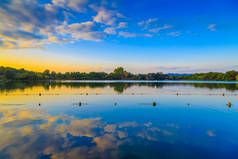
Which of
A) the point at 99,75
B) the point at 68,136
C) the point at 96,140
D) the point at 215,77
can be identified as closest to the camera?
the point at 96,140

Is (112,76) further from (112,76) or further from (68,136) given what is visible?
(68,136)

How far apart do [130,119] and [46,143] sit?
9301mm

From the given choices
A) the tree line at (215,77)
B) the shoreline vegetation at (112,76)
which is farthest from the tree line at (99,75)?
the tree line at (215,77)

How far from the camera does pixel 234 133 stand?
12.1 m

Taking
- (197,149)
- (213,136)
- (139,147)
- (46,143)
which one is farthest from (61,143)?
(213,136)

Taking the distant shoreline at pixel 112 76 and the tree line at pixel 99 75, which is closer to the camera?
the distant shoreline at pixel 112 76

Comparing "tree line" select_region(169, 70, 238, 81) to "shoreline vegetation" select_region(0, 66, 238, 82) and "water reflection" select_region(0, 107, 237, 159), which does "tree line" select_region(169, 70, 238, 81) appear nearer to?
"shoreline vegetation" select_region(0, 66, 238, 82)

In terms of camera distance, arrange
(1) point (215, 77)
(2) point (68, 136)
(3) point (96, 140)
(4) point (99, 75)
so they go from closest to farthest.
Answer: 1. (3) point (96, 140)
2. (2) point (68, 136)
3. (1) point (215, 77)
4. (4) point (99, 75)

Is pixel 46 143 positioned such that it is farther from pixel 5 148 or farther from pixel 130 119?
pixel 130 119

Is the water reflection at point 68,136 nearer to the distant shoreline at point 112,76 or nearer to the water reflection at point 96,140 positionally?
the water reflection at point 96,140

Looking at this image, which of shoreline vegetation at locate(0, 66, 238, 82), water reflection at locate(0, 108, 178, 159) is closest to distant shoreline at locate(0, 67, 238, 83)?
shoreline vegetation at locate(0, 66, 238, 82)

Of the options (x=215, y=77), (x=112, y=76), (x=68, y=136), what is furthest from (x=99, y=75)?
(x=68, y=136)

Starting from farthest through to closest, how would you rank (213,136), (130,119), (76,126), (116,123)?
(130,119) < (116,123) < (76,126) < (213,136)

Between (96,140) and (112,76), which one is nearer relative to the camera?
(96,140)
